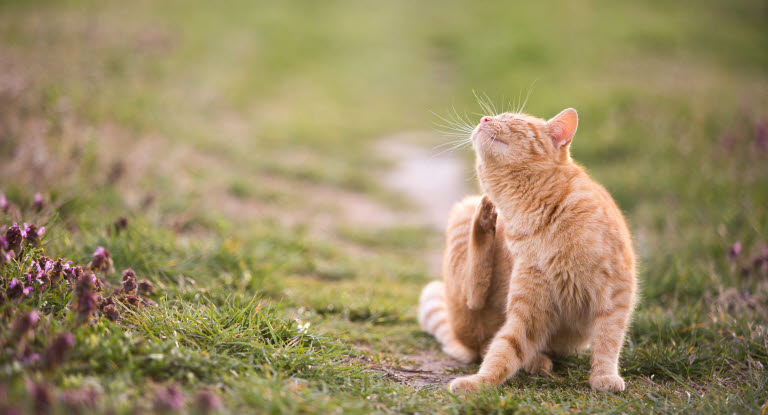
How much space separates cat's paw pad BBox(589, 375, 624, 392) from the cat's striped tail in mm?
783

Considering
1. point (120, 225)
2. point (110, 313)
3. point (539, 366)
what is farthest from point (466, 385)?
point (120, 225)

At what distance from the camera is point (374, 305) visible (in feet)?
12.9

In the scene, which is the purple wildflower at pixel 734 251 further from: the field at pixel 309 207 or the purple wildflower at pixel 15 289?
the purple wildflower at pixel 15 289

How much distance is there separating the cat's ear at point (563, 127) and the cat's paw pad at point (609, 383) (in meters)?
1.24

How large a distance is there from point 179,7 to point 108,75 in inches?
322

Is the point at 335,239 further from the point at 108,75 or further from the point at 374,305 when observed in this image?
the point at 108,75

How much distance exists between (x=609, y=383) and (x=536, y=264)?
0.65m

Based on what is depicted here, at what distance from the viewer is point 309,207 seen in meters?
6.39

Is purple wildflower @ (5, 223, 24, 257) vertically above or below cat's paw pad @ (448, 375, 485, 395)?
above

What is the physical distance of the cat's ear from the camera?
2.96 metres

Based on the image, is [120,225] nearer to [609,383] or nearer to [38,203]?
[38,203]

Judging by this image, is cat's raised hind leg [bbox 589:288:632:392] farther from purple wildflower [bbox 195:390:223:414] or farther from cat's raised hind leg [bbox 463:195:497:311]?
purple wildflower [bbox 195:390:223:414]

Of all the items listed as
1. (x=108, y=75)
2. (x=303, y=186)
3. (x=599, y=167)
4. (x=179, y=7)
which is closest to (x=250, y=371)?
(x=303, y=186)

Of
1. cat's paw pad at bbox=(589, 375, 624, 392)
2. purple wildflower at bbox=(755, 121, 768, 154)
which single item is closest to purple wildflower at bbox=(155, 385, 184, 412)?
cat's paw pad at bbox=(589, 375, 624, 392)
